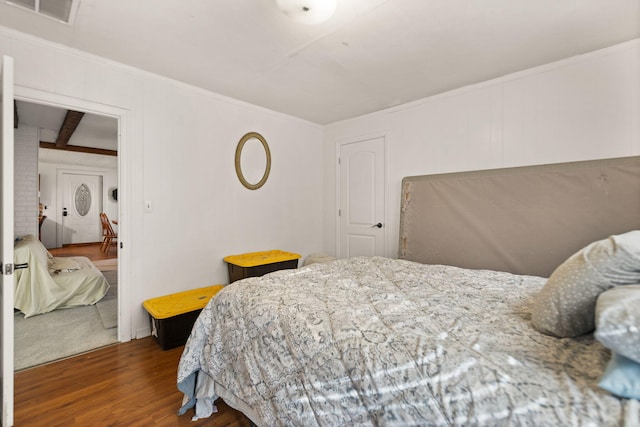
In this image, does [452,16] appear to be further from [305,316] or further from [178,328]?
[178,328]

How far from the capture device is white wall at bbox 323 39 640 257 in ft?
7.38

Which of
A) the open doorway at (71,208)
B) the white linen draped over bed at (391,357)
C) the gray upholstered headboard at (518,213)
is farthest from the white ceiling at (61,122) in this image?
the gray upholstered headboard at (518,213)

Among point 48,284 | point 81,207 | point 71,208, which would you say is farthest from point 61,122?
point 81,207

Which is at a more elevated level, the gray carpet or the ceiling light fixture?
the ceiling light fixture

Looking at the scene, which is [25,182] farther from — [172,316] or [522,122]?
[522,122]

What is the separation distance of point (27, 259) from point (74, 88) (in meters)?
2.02

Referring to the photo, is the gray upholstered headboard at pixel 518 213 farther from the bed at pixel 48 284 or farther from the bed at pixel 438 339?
the bed at pixel 48 284

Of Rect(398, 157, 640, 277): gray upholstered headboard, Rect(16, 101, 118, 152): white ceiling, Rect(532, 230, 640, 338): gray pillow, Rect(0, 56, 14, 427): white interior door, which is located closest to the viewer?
Rect(532, 230, 640, 338): gray pillow

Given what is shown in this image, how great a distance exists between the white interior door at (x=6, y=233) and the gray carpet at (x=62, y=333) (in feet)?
3.12

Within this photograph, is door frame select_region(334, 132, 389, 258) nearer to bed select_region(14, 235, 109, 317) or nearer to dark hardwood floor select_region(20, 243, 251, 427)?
dark hardwood floor select_region(20, 243, 251, 427)

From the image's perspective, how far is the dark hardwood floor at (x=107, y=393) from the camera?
67.0 inches

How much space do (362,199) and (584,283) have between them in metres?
2.97

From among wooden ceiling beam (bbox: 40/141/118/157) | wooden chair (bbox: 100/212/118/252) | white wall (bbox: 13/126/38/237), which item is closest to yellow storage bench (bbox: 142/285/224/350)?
white wall (bbox: 13/126/38/237)

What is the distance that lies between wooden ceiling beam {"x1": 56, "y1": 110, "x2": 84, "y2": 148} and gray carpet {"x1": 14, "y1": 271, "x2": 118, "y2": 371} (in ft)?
7.30
